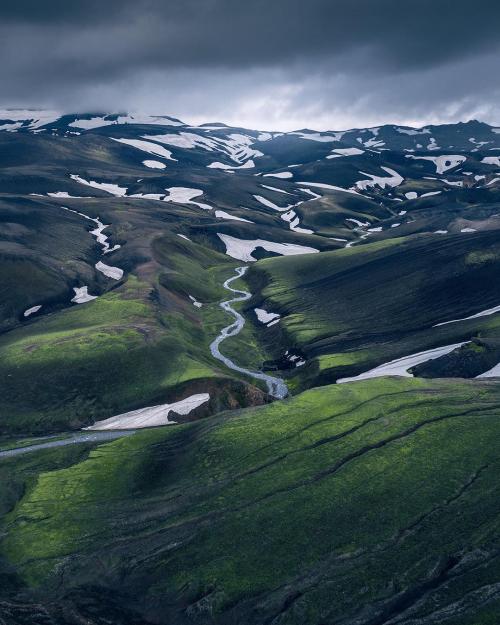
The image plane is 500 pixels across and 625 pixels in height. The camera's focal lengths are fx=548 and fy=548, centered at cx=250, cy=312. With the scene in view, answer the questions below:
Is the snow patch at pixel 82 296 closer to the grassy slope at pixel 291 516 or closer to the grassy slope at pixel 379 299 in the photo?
the grassy slope at pixel 379 299

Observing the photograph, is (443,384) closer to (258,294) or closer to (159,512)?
(159,512)

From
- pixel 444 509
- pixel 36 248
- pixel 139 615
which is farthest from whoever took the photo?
pixel 36 248

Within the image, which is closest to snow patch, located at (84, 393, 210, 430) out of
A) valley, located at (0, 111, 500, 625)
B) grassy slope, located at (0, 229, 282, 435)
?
valley, located at (0, 111, 500, 625)

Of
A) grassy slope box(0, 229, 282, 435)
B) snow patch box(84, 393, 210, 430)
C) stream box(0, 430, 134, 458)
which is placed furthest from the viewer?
grassy slope box(0, 229, 282, 435)

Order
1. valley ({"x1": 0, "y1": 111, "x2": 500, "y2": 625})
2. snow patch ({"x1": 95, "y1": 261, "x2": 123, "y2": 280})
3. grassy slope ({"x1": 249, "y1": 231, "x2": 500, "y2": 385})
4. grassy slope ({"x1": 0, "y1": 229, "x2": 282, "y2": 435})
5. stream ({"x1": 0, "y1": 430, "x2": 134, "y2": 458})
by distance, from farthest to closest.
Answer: snow patch ({"x1": 95, "y1": 261, "x2": 123, "y2": 280}) < grassy slope ({"x1": 249, "y1": 231, "x2": 500, "y2": 385}) < grassy slope ({"x1": 0, "y1": 229, "x2": 282, "y2": 435}) < stream ({"x1": 0, "y1": 430, "x2": 134, "y2": 458}) < valley ({"x1": 0, "y1": 111, "x2": 500, "y2": 625})

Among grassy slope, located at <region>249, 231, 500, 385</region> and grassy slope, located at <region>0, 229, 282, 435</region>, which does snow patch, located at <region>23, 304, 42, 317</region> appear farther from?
grassy slope, located at <region>249, 231, 500, 385</region>

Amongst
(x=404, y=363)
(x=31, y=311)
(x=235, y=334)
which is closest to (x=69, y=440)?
(x=404, y=363)

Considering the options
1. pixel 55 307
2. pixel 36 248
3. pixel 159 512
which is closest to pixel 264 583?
pixel 159 512
